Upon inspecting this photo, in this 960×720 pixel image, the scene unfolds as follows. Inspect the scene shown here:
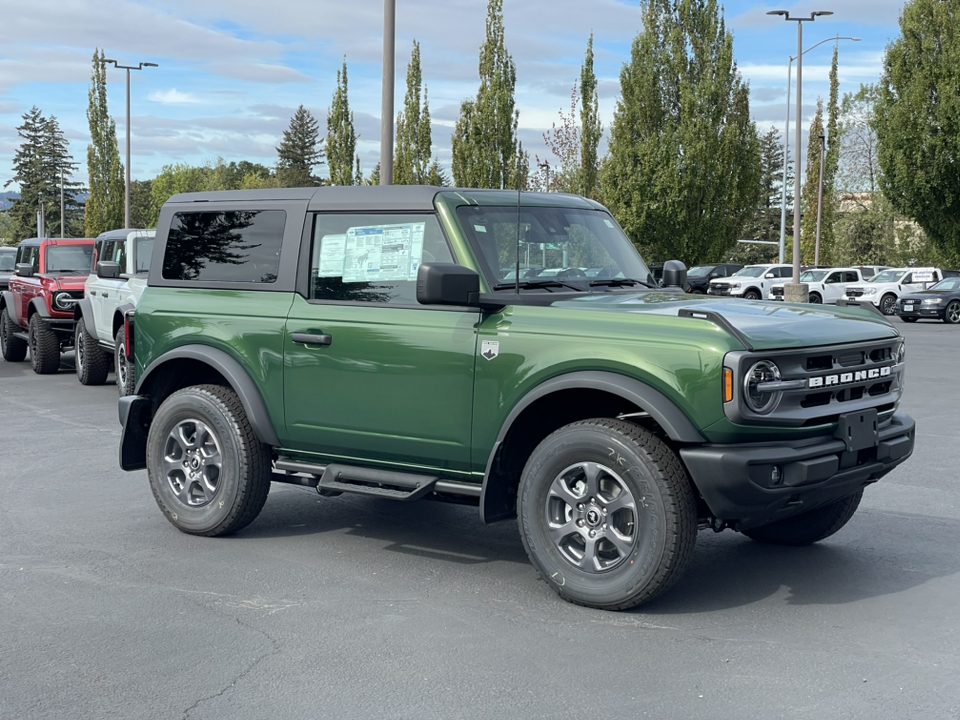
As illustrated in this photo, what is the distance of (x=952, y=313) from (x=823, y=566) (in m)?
29.8

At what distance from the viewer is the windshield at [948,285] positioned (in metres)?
33.8

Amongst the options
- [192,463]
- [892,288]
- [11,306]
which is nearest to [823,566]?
[192,463]

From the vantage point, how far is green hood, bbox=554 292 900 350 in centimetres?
509

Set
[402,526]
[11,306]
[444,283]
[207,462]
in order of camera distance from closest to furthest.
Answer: [444,283] < [207,462] < [402,526] < [11,306]

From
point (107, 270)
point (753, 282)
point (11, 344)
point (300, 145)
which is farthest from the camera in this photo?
point (300, 145)

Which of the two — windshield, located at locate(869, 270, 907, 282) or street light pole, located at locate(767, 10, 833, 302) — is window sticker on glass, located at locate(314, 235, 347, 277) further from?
windshield, located at locate(869, 270, 907, 282)

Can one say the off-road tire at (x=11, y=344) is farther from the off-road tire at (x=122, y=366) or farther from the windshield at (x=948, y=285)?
the windshield at (x=948, y=285)

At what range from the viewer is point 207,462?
6.62 m

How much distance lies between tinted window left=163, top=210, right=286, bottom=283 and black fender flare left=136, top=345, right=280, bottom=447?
1.43ft

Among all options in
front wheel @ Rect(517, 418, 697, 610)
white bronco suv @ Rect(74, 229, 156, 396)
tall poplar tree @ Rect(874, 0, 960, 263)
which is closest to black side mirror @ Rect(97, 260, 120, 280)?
white bronco suv @ Rect(74, 229, 156, 396)

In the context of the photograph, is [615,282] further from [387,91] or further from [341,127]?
[341,127]

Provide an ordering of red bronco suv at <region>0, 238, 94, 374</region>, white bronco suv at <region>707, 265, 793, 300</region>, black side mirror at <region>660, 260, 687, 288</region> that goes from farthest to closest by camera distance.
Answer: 1. white bronco suv at <region>707, 265, 793, 300</region>
2. red bronco suv at <region>0, 238, 94, 374</region>
3. black side mirror at <region>660, 260, 687, 288</region>

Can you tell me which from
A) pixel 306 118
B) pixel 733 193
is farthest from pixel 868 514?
pixel 306 118

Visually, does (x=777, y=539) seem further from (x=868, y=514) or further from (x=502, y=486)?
(x=502, y=486)
